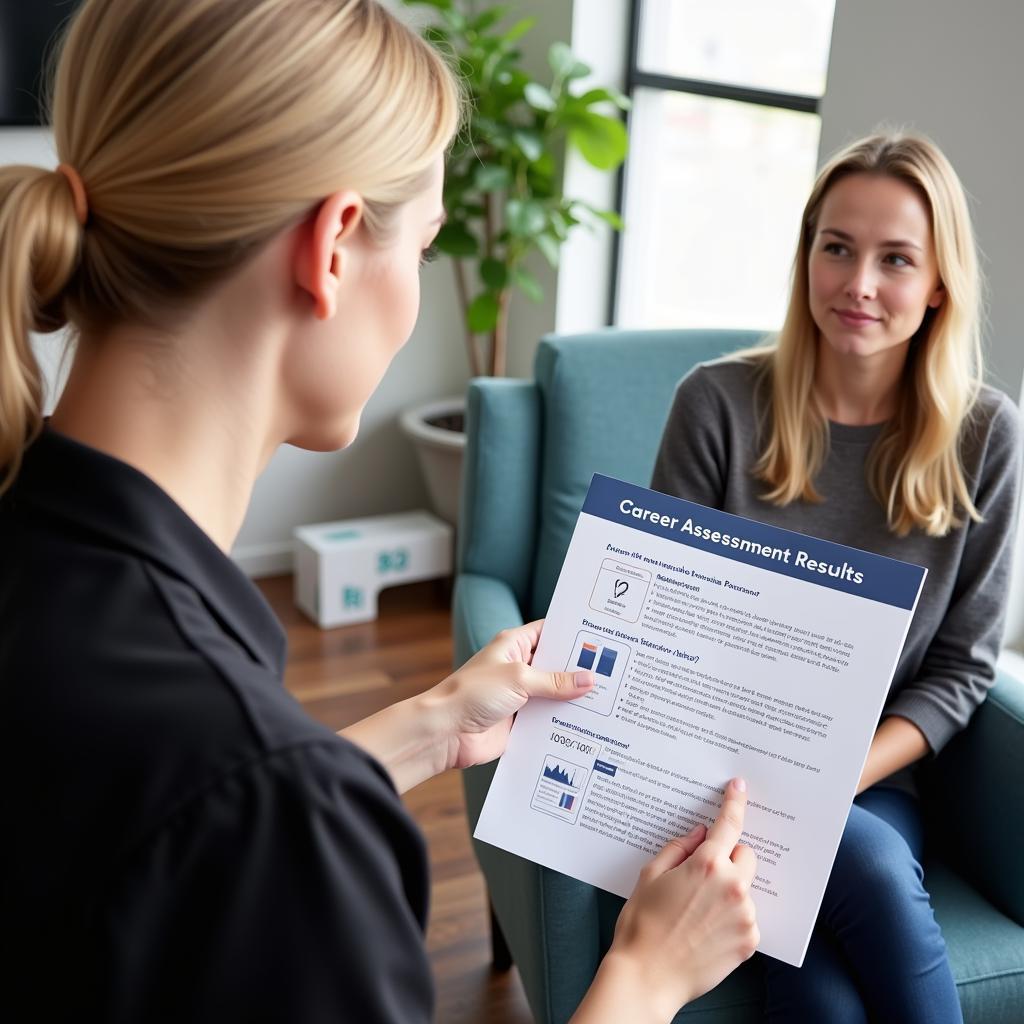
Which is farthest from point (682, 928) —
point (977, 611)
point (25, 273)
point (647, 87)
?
point (647, 87)

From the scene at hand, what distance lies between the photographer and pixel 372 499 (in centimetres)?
379

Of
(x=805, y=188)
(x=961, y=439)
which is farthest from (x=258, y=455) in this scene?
(x=805, y=188)

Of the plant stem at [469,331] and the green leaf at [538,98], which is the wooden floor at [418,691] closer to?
the plant stem at [469,331]

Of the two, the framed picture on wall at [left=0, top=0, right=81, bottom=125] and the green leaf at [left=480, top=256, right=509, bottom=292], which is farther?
the green leaf at [left=480, top=256, right=509, bottom=292]

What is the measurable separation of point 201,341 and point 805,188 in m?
2.37

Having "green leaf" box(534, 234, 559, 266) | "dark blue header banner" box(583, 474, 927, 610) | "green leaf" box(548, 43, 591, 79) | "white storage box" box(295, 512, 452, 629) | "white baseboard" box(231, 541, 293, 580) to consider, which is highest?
"green leaf" box(548, 43, 591, 79)

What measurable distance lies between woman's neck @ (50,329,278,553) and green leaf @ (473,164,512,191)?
7.62ft

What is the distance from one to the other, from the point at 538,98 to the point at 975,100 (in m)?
1.24

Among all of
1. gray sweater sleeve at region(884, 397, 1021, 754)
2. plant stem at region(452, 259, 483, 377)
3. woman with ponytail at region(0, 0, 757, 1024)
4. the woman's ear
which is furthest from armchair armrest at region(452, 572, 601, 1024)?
plant stem at region(452, 259, 483, 377)

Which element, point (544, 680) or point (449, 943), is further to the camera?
point (449, 943)

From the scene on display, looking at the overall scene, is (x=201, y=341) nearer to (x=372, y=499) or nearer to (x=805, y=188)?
(x=805, y=188)

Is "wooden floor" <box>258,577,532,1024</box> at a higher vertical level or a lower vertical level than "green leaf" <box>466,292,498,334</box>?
lower

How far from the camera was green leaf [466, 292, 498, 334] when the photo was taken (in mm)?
3277

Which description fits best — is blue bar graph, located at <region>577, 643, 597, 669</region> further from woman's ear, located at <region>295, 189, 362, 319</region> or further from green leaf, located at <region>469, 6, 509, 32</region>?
green leaf, located at <region>469, 6, 509, 32</region>
